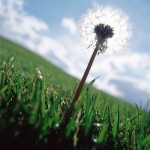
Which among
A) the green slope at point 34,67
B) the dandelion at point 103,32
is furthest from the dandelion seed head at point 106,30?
the green slope at point 34,67

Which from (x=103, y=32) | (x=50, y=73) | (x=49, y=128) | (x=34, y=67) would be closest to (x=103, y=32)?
(x=103, y=32)

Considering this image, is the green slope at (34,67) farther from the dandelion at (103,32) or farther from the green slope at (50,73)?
the dandelion at (103,32)

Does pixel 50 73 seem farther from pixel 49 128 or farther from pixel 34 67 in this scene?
pixel 49 128

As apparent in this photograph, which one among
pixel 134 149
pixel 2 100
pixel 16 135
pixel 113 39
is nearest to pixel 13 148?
pixel 16 135

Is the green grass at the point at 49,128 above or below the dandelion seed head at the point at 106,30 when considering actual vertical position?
below

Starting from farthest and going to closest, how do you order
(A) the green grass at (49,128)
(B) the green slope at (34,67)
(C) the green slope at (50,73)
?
(B) the green slope at (34,67), (C) the green slope at (50,73), (A) the green grass at (49,128)

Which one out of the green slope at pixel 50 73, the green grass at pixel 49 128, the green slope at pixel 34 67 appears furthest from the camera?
the green slope at pixel 34 67

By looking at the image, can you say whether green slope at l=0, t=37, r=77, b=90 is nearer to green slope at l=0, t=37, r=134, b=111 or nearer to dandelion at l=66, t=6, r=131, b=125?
green slope at l=0, t=37, r=134, b=111

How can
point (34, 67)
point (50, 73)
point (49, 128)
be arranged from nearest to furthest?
point (49, 128), point (34, 67), point (50, 73)

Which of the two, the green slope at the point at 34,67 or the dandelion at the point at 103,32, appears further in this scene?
the green slope at the point at 34,67
